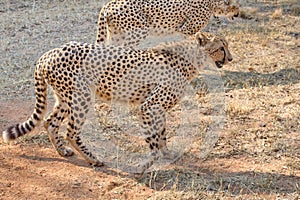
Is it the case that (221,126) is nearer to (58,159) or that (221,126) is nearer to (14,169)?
(58,159)

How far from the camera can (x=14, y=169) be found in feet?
15.8

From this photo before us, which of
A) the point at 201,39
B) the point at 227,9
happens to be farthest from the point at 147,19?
the point at 201,39

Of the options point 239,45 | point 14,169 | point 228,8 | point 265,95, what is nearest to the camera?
point 14,169

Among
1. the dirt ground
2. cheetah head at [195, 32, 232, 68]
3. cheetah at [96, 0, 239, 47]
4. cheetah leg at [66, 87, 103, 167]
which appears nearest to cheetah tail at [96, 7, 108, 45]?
cheetah at [96, 0, 239, 47]

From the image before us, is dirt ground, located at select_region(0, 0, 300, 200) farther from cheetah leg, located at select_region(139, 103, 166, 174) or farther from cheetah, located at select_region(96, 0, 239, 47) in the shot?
cheetah, located at select_region(96, 0, 239, 47)

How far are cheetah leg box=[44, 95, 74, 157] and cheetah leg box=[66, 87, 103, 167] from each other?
0.25 m

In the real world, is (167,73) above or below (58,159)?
above

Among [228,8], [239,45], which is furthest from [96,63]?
A: [239,45]

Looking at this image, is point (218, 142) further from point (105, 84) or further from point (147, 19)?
point (147, 19)

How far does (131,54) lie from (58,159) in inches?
50.5

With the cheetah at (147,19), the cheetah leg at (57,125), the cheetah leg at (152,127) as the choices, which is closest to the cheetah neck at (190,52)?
the cheetah leg at (152,127)

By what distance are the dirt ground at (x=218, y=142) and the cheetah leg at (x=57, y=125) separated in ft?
0.29

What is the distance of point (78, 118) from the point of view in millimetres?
4777

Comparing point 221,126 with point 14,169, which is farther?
point 221,126
